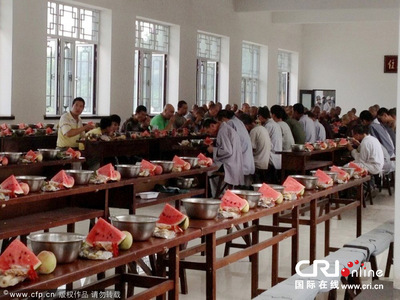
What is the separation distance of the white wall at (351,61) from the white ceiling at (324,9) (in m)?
2.59

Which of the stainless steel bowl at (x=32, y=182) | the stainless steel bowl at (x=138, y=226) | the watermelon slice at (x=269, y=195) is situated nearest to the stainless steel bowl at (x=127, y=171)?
the stainless steel bowl at (x=32, y=182)

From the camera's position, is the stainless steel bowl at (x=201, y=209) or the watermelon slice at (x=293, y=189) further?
the watermelon slice at (x=293, y=189)

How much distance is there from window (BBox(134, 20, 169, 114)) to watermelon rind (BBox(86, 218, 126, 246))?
40.9 ft

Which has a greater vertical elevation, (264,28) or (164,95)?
(264,28)

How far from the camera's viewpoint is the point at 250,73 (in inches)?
842

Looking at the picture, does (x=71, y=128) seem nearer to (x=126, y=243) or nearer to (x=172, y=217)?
(x=172, y=217)

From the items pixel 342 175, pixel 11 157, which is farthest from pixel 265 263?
pixel 11 157

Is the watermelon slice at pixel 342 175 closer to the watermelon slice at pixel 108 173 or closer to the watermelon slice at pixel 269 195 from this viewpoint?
the watermelon slice at pixel 269 195

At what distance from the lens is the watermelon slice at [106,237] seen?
363 centimetres

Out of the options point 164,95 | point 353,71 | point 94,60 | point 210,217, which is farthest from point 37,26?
point 353,71

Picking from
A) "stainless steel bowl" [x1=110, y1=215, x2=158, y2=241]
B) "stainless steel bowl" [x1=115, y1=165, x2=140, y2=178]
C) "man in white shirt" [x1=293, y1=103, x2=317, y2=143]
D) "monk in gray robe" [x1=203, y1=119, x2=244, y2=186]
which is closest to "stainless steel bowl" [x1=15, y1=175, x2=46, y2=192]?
"stainless steel bowl" [x1=115, y1=165, x2=140, y2=178]

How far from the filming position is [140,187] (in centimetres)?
746

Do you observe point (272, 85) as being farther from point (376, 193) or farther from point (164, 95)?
point (376, 193)

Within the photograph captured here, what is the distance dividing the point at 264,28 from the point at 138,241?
17.9m
